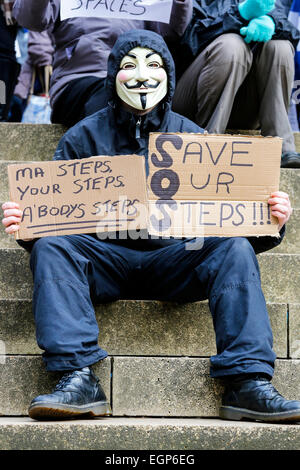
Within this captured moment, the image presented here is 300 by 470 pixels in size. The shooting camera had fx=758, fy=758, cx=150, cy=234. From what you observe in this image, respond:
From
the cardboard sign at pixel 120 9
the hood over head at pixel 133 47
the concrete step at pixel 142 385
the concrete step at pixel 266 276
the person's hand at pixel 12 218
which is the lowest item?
the concrete step at pixel 142 385

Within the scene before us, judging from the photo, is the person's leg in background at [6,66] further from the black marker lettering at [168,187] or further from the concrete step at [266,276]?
the black marker lettering at [168,187]

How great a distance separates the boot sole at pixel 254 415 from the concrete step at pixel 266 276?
74 cm

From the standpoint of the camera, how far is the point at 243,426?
2.22m

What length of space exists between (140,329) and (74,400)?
1.77 feet

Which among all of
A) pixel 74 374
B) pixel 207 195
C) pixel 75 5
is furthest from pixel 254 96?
pixel 74 374

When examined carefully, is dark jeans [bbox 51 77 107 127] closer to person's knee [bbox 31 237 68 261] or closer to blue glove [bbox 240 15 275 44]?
blue glove [bbox 240 15 275 44]

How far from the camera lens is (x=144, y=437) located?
219cm

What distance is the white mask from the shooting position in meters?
3.12

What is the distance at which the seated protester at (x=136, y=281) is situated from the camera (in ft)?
7.92

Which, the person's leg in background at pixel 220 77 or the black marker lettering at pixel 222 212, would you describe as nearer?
the black marker lettering at pixel 222 212

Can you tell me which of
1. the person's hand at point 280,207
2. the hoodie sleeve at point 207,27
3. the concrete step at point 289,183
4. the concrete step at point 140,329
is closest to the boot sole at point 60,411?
the concrete step at point 140,329

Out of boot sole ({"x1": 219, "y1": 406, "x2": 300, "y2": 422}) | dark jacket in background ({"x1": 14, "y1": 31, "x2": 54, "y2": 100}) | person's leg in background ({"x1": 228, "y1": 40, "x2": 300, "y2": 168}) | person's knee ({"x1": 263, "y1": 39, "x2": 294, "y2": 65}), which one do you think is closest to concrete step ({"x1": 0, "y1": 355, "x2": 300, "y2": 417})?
boot sole ({"x1": 219, "y1": 406, "x2": 300, "y2": 422})
